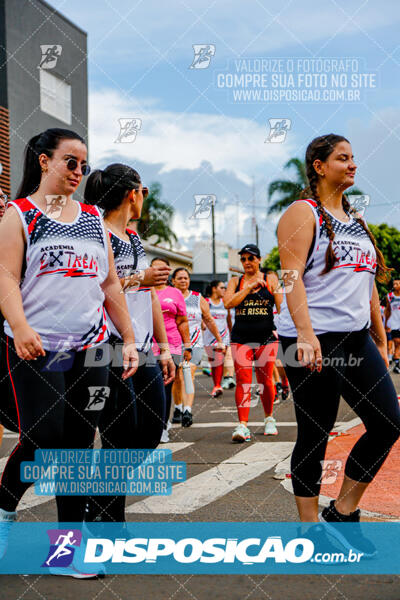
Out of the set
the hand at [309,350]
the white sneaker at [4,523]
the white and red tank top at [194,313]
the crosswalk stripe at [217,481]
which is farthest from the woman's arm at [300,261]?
the white and red tank top at [194,313]

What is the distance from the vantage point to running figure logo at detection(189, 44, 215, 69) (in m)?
7.13

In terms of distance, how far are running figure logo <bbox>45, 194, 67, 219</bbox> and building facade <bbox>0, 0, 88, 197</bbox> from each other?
14.7 m

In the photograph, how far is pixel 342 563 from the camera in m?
3.47

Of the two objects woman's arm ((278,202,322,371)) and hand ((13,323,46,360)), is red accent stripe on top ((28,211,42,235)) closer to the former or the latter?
hand ((13,323,46,360))

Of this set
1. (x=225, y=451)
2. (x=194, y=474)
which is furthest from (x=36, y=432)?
(x=225, y=451)

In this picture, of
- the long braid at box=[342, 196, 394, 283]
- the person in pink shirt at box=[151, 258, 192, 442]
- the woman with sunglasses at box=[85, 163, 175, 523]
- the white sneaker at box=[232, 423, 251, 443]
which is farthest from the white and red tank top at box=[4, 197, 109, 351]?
the person in pink shirt at box=[151, 258, 192, 442]

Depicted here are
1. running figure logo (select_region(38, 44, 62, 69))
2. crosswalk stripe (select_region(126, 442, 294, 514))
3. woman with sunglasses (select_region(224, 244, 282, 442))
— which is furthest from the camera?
running figure logo (select_region(38, 44, 62, 69))

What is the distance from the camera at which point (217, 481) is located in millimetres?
5492

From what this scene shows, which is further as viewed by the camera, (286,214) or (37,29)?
(37,29)

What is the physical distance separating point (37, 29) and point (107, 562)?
757 inches

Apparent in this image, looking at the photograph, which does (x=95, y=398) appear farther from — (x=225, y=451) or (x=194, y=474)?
(x=225, y=451)

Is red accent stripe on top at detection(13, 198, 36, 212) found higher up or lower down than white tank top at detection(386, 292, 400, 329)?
higher up

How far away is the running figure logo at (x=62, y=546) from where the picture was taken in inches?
134

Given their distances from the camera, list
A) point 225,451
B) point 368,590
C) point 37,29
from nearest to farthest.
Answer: point 368,590
point 225,451
point 37,29
